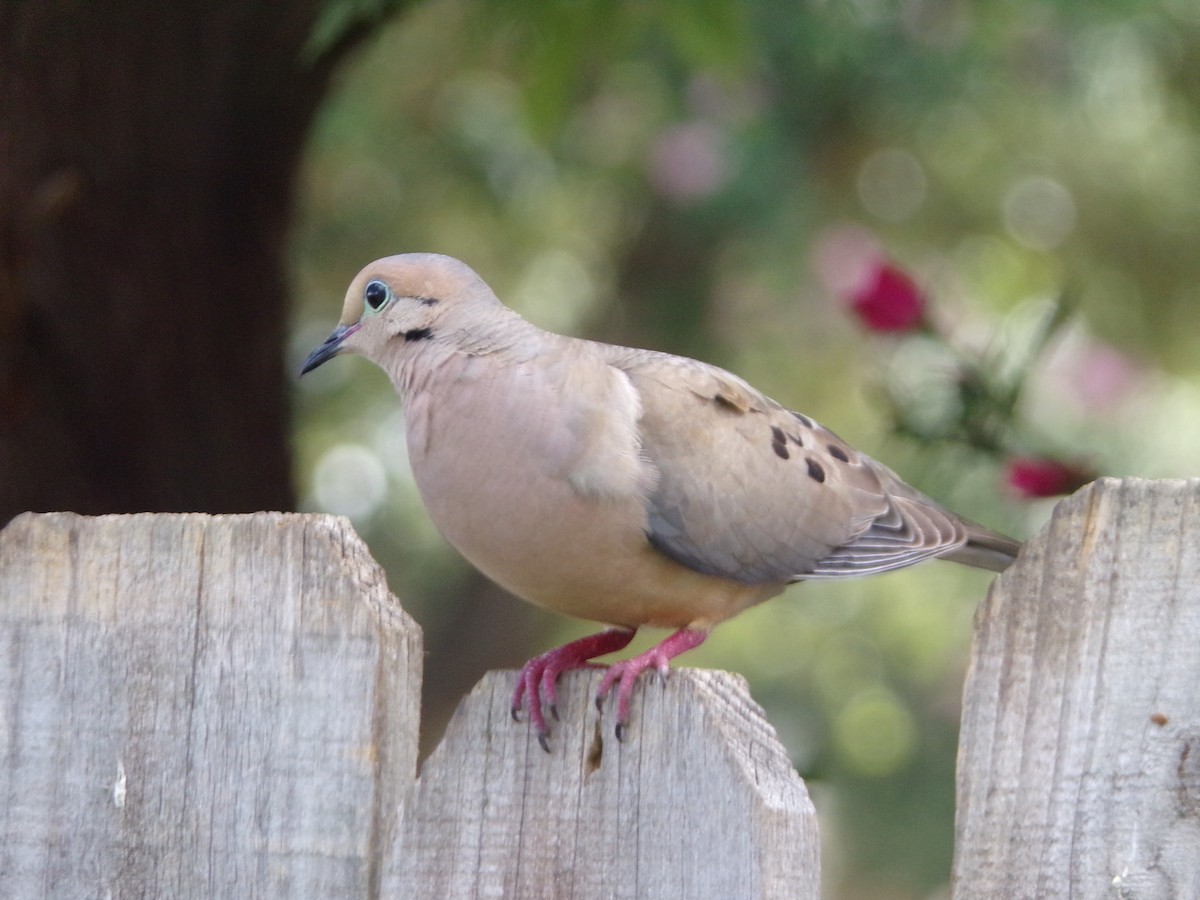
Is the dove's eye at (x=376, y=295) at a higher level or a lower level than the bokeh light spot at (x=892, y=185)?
lower

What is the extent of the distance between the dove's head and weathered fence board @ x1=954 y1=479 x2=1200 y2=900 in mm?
1194

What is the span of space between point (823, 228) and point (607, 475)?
3.48m

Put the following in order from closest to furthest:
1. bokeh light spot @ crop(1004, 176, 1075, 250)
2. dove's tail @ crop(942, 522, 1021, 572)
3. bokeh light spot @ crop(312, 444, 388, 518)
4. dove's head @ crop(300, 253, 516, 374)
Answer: dove's head @ crop(300, 253, 516, 374)
dove's tail @ crop(942, 522, 1021, 572)
bokeh light spot @ crop(312, 444, 388, 518)
bokeh light spot @ crop(1004, 176, 1075, 250)

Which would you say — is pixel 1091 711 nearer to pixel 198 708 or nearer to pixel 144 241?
pixel 198 708

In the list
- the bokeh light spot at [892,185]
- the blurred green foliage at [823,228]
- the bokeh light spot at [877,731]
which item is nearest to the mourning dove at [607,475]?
the blurred green foliage at [823,228]

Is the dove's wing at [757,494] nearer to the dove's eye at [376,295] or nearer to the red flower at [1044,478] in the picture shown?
the red flower at [1044,478]

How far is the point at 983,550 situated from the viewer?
9.98 ft

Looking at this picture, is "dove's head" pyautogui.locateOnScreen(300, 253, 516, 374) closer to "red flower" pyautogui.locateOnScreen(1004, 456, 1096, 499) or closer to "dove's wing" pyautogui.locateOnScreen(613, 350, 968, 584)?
"dove's wing" pyautogui.locateOnScreen(613, 350, 968, 584)

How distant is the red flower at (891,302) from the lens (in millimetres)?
3059

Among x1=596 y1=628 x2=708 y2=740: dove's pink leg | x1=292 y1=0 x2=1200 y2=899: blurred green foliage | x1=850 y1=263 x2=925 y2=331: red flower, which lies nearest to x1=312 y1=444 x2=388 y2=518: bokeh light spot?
x1=292 y1=0 x2=1200 y2=899: blurred green foliage

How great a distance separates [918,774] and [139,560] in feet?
16.0

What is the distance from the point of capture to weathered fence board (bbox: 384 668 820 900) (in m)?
1.77

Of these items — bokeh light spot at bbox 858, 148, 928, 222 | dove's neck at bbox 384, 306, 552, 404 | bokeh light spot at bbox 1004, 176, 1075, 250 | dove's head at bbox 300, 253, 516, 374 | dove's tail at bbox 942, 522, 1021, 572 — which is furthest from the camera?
bokeh light spot at bbox 1004, 176, 1075, 250

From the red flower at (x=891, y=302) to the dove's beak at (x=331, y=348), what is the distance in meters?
1.03
